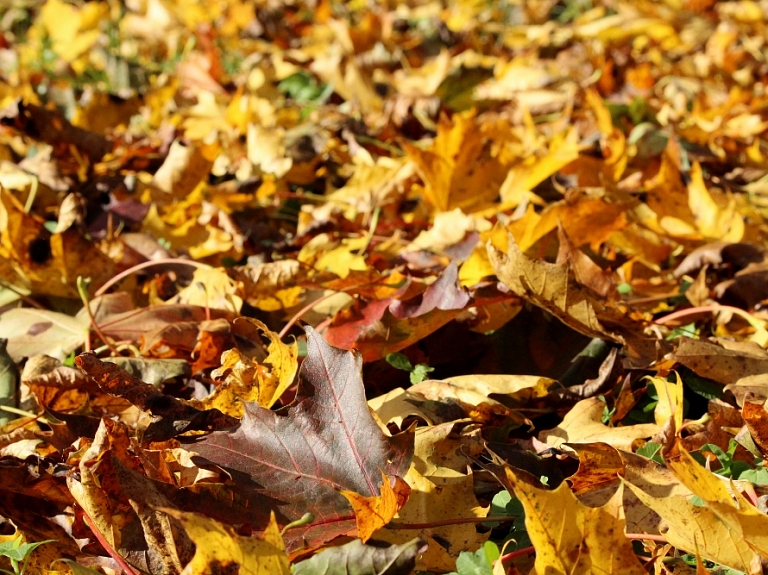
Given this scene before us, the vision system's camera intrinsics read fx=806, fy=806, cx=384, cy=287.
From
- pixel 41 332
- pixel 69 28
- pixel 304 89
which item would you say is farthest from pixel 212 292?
pixel 69 28

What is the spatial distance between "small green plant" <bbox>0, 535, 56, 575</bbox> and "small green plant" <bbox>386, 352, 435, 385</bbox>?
1.42ft

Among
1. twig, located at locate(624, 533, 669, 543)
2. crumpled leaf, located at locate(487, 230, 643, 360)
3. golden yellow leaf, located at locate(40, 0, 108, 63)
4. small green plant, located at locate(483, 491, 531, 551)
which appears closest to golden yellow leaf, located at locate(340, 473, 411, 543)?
small green plant, located at locate(483, 491, 531, 551)

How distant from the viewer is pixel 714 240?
1.31 m

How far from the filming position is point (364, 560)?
0.64 meters

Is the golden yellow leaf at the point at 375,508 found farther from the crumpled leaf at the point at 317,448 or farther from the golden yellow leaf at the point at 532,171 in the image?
the golden yellow leaf at the point at 532,171

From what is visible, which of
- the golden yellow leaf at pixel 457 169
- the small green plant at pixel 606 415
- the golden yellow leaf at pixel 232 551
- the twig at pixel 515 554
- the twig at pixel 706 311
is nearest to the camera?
the golden yellow leaf at pixel 232 551

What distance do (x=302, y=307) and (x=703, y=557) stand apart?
644 mm

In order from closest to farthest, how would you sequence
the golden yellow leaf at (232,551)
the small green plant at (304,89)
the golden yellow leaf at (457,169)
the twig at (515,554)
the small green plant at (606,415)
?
the golden yellow leaf at (232,551) → the twig at (515,554) → the small green plant at (606,415) → the golden yellow leaf at (457,169) → the small green plant at (304,89)

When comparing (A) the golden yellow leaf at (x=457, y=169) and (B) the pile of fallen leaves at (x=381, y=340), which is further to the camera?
(A) the golden yellow leaf at (x=457, y=169)

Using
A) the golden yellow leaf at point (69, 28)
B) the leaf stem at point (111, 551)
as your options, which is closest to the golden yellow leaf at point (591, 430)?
the leaf stem at point (111, 551)

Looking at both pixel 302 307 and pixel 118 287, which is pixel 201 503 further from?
pixel 118 287

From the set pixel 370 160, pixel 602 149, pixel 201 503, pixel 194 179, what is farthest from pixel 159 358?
pixel 602 149

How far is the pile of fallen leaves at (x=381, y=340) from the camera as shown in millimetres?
709

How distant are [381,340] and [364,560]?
1.27 feet
